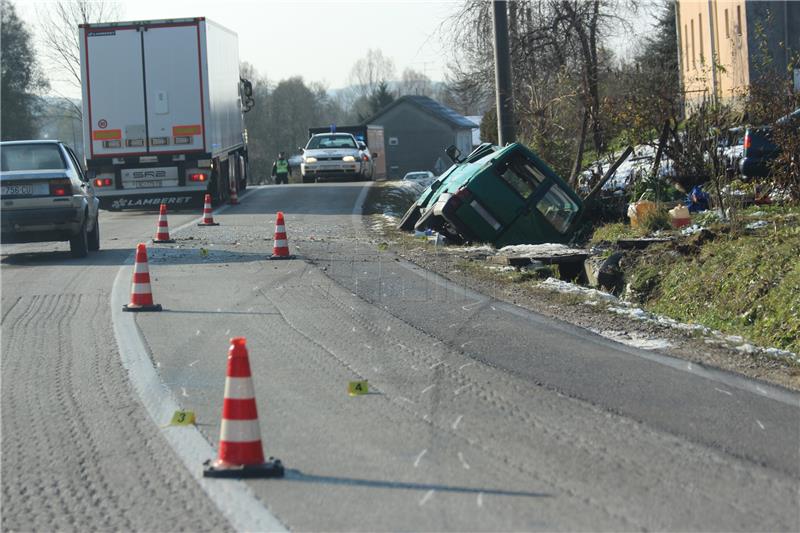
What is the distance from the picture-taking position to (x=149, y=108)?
2497cm

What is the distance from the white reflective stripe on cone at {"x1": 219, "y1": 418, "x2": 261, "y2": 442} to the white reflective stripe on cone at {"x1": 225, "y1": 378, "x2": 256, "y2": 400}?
13 centimetres

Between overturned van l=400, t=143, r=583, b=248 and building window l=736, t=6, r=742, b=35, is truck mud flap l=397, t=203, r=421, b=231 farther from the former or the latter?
building window l=736, t=6, r=742, b=35

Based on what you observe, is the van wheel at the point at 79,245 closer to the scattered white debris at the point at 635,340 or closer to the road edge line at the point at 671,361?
the road edge line at the point at 671,361

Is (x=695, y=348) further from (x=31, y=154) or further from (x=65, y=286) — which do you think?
(x=31, y=154)

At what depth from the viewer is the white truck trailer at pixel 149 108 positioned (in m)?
24.8

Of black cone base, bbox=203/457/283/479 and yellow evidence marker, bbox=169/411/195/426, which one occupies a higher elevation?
yellow evidence marker, bbox=169/411/195/426

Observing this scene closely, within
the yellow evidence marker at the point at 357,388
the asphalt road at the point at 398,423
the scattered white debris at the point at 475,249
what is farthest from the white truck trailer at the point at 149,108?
the yellow evidence marker at the point at 357,388

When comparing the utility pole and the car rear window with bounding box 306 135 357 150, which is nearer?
the utility pole

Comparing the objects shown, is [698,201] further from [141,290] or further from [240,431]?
[240,431]

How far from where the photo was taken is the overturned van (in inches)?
658

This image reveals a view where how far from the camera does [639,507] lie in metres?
4.88

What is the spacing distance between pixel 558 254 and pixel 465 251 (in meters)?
1.89

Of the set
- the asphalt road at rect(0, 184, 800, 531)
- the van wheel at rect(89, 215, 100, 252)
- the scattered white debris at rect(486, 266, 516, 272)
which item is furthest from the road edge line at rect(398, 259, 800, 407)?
the van wheel at rect(89, 215, 100, 252)

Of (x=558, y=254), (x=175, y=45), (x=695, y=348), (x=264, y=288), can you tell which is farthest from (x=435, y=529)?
(x=175, y=45)
